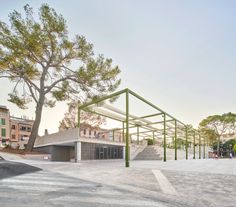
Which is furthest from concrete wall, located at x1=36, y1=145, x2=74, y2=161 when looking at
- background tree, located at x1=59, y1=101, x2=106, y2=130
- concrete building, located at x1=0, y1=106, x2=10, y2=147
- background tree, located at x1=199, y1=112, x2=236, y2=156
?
background tree, located at x1=199, y1=112, x2=236, y2=156

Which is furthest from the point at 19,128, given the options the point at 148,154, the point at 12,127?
the point at 148,154

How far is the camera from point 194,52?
1839 centimetres

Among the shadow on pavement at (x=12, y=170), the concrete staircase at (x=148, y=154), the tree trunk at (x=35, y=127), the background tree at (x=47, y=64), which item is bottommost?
the concrete staircase at (x=148, y=154)

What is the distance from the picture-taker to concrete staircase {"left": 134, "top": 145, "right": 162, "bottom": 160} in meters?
29.4

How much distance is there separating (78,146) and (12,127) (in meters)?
47.4

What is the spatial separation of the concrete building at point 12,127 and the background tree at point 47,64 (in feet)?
98.7

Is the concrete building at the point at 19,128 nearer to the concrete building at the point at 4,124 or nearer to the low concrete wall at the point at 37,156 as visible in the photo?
the concrete building at the point at 4,124

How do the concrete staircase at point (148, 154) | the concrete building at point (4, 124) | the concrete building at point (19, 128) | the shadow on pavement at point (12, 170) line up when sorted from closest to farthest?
the shadow on pavement at point (12, 170) < the concrete staircase at point (148, 154) < the concrete building at point (4, 124) < the concrete building at point (19, 128)

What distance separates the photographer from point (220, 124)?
182ft

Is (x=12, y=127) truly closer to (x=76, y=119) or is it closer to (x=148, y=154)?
(x=76, y=119)

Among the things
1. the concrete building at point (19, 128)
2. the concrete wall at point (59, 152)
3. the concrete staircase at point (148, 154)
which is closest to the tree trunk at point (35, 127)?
the concrete wall at point (59, 152)

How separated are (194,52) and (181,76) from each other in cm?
405

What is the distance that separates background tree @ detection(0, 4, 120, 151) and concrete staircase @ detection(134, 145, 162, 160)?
36.2 feet

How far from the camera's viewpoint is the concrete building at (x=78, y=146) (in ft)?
65.4
